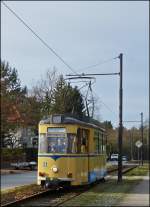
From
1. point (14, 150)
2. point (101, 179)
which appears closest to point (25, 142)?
point (14, 150)

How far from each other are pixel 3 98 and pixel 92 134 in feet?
121

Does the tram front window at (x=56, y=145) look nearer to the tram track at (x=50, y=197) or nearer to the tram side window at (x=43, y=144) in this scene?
the tram side window at (x=43, y=144)

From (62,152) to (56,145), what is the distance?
42 cm

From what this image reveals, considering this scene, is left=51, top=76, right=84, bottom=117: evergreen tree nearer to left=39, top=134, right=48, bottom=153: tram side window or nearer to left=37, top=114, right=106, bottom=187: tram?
left=37, top=114, right=106, bottom=187: tram

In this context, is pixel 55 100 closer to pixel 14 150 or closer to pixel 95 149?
pixel 95 149

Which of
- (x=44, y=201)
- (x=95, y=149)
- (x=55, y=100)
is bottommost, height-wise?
(x=44, y=201)

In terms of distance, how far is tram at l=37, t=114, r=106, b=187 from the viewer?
76.4 ft

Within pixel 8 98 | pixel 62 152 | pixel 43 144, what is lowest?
pixel 62 152

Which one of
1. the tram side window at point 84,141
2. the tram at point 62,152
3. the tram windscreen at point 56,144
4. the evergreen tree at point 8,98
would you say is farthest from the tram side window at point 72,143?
the evergreen tree at point 8,98

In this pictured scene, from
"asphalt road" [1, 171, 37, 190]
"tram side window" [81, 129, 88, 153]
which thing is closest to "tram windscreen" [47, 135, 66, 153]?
"tram side window" [81, 129, 88, 153]

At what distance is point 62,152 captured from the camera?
77.1 feet

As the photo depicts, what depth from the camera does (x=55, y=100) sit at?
26734 millimetres

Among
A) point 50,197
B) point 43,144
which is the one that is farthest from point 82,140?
point 50,197

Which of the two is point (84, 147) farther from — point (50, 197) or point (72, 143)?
point (50, 197)
